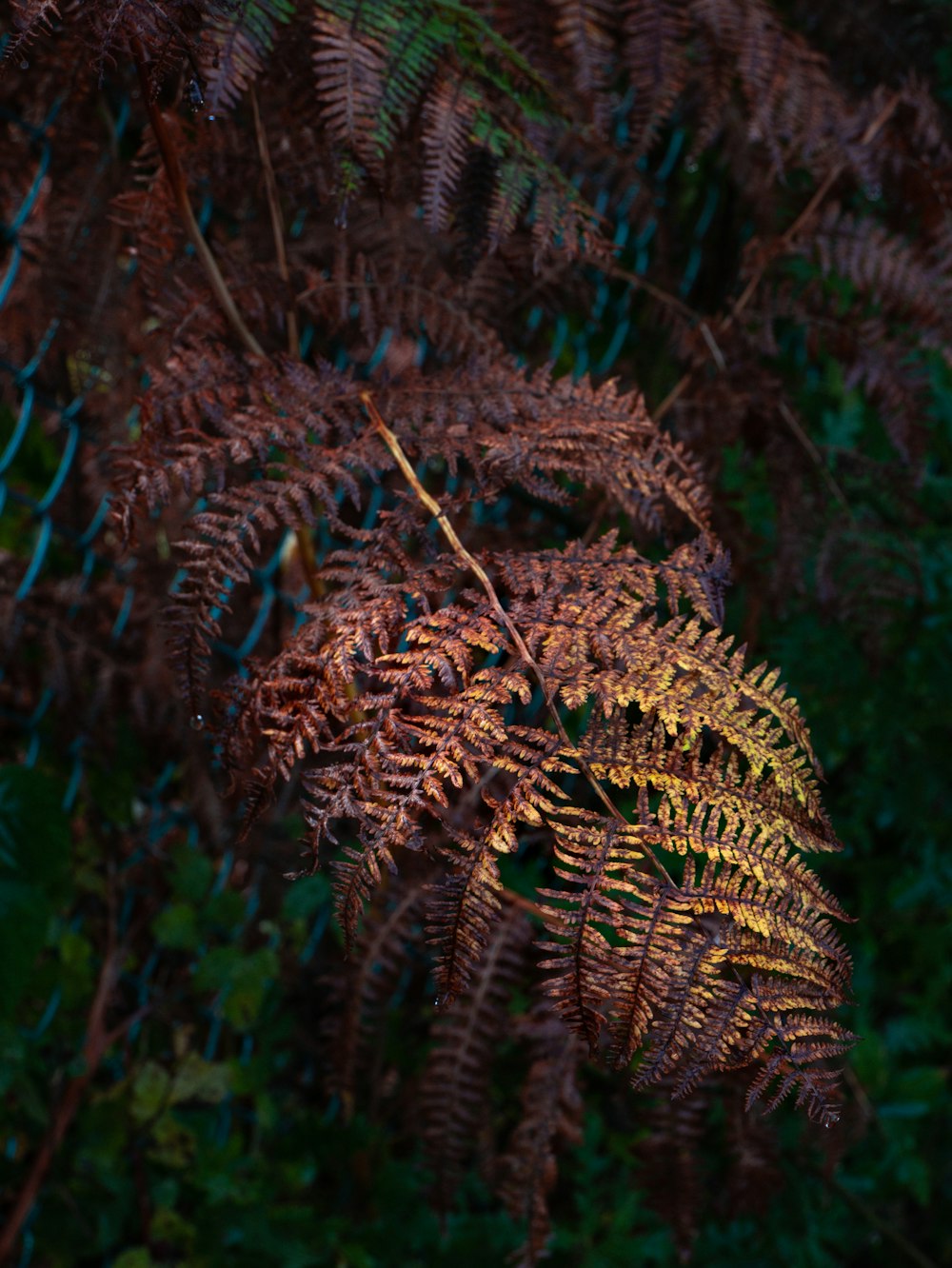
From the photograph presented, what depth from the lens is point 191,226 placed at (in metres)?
1.03

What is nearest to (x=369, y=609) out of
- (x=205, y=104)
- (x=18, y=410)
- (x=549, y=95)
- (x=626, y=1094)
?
(x=205, y=104)

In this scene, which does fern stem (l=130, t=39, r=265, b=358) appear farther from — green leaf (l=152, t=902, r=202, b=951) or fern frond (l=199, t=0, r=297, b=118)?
green leaf (l=152, t=902, r=202, b=951)

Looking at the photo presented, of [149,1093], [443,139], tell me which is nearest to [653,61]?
[443,139]

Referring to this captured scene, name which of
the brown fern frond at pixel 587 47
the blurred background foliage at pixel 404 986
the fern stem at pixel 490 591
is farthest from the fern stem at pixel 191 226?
the blurred background foliage at pixel 404 986

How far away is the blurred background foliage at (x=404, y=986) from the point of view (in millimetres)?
1554

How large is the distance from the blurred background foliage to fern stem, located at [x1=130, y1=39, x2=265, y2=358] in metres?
0.67

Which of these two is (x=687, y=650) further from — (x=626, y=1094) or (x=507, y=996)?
(x=626, y=1094)

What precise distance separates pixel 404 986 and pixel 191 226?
3.99 ft

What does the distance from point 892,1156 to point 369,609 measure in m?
1.68

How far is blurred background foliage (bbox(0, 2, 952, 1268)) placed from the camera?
1554mm

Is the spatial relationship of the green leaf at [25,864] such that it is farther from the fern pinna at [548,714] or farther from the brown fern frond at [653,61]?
the brown fern frond at [653,61]

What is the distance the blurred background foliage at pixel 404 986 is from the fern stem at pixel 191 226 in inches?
26.2

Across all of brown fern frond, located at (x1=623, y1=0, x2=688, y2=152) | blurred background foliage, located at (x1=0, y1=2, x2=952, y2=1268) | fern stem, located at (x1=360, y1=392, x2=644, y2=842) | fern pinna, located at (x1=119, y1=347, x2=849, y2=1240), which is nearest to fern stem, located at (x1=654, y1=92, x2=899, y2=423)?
blurred background foliage, located at (x1=0, y1=2, x2=952, y2=1268)

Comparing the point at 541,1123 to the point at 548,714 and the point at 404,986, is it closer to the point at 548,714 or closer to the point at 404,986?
the point at 404,986
